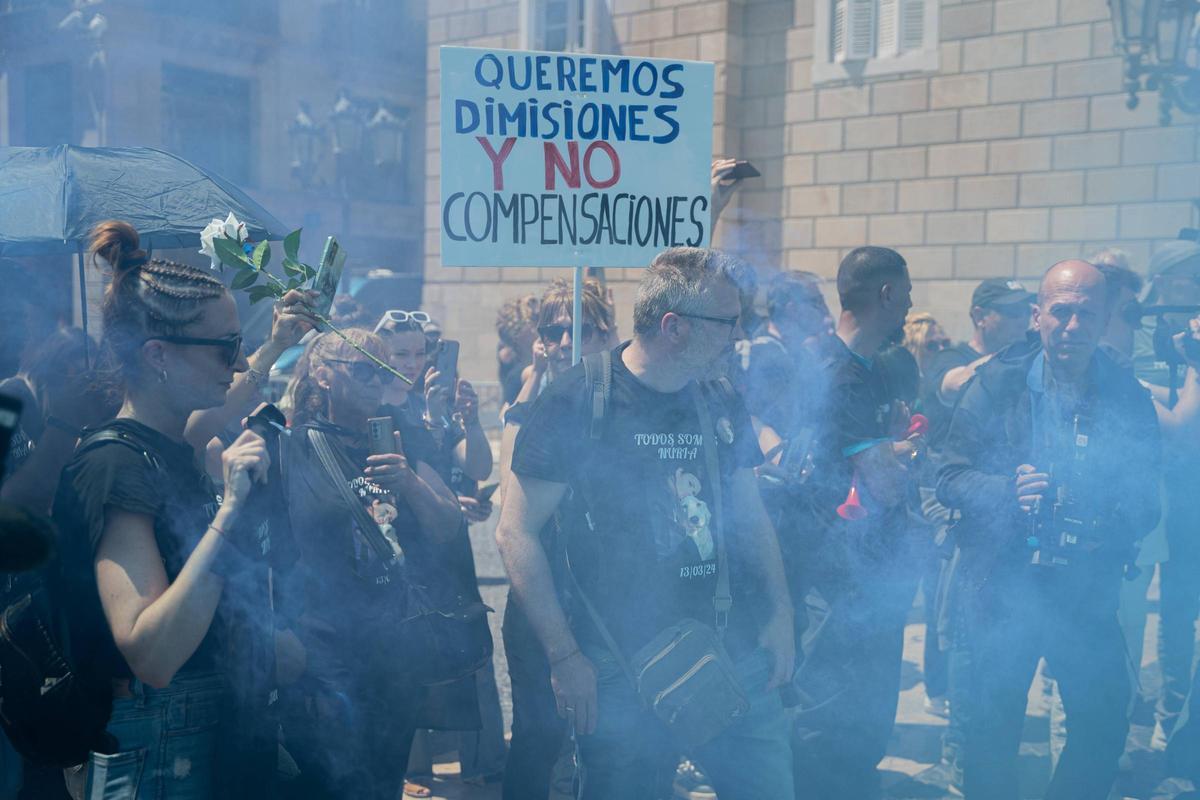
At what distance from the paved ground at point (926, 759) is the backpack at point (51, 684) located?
6.43 ft

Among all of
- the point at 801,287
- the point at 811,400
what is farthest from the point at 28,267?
the point at 801,287

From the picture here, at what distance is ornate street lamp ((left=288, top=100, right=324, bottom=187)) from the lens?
19.7 meters

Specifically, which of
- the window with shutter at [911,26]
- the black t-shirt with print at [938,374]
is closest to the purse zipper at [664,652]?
the black t-shirt with print at [938,374]

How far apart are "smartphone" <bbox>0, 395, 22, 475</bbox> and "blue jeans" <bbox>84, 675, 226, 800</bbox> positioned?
1.07 meters

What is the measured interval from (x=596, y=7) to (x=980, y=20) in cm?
430

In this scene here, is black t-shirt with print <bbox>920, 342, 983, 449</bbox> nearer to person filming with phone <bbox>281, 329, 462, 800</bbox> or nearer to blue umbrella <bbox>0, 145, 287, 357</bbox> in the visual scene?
person filming with phone <bbox>281, 329, 462, 800</bbox>

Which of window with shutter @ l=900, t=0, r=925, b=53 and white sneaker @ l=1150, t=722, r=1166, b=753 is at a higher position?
window with shutter @ l=900, t=0, r=925, b=53

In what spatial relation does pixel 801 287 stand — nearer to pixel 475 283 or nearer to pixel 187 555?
pixel 187 555

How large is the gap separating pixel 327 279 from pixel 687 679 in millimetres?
1238

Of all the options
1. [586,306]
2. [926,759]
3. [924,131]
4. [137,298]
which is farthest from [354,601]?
[924,131]

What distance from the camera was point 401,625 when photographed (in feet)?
9.10

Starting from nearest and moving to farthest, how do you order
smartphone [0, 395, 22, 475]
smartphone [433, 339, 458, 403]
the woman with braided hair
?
smartphone [0, 395, 22, 475] → the woman with braided hair → smartphone [433, 339, 458, 403]

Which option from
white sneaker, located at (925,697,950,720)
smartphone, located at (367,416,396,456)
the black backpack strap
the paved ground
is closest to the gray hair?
the black backpack strap

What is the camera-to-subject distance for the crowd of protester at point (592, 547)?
2.06 meters
